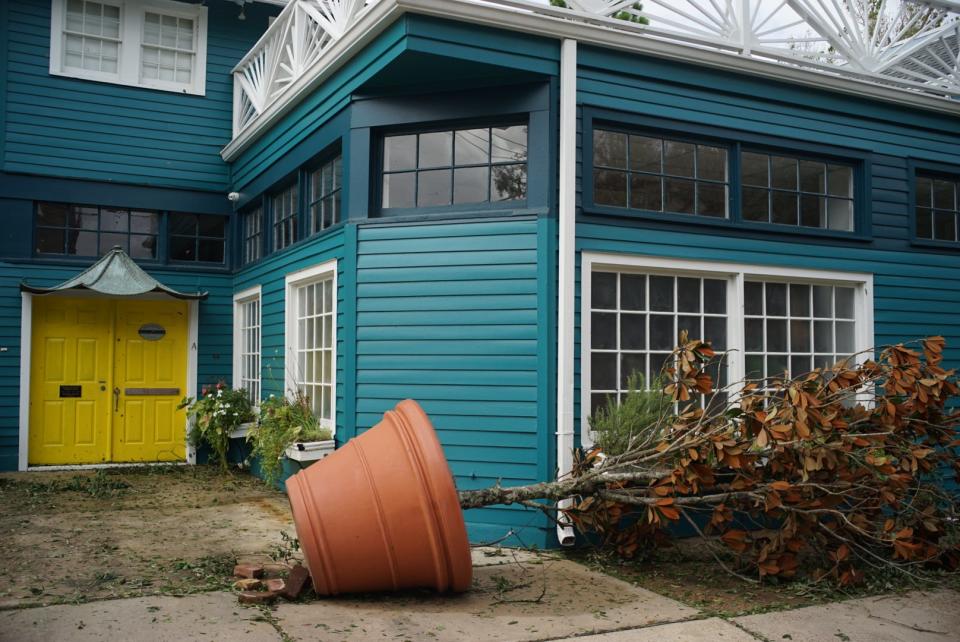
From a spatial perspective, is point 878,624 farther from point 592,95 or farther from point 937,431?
point 592,95

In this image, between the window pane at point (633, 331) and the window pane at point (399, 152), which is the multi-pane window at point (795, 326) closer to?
the window pane at point (633, 331)

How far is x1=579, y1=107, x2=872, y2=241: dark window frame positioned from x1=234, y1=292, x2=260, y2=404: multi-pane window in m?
4.83

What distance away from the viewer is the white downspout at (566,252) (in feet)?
19.7

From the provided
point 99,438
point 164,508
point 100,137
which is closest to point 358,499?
point 164,508

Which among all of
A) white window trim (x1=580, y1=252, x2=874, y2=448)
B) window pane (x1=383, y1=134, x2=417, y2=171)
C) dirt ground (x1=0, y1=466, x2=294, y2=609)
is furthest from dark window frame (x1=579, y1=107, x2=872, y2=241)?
dirt ground (x1=0, y1=466, x2=294, y2=609)

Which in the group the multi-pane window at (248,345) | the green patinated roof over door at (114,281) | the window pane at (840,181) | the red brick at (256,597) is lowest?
the red brick at (256,597)

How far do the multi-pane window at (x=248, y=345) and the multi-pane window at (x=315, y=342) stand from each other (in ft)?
4.62

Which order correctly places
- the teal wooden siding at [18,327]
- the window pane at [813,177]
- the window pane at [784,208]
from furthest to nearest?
the teal wooden siding at [18,327], the window pane at [813,177], the window pane at [784,208]

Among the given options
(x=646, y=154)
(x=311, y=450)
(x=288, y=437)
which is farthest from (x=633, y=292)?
(x=288, y=437)

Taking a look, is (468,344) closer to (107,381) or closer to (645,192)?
(645,192)

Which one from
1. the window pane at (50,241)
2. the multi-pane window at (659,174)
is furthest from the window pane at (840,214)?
the window pane at (50,241)

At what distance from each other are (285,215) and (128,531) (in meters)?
4.01

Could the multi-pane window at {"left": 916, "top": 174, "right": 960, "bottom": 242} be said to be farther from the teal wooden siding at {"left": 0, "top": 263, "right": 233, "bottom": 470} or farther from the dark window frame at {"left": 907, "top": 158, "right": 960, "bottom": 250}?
the teal wooden siding at {"left": 0, "top": 263, "right": 233, "bottom": 470}

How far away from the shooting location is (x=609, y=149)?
21.7ft
